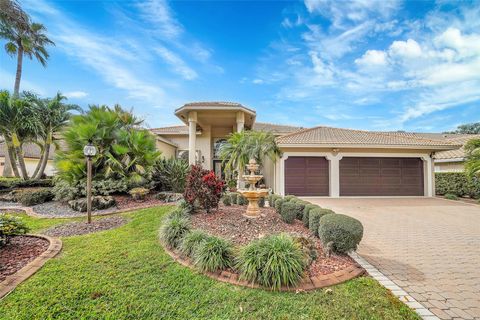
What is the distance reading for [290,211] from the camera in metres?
6.09

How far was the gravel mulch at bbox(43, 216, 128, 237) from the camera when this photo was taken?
569 cm

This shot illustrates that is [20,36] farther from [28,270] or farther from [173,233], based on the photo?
[173,233]

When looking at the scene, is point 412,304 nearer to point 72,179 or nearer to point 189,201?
point 189,201

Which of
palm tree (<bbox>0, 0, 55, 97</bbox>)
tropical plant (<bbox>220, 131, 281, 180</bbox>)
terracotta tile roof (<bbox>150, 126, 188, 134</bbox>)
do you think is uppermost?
palm tree (<bbox>0, 0, 55, 97</bbox>)

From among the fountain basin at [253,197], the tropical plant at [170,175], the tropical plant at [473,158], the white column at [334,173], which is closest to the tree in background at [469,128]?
the tropical plant at [473,158]

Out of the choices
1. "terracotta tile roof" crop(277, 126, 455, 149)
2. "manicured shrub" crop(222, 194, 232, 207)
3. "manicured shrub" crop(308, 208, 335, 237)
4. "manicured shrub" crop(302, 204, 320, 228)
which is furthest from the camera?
"terracotta tile roof" crop(277, 126, 455, 149)

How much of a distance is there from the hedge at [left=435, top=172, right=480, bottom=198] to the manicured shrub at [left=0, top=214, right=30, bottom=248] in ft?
65.2

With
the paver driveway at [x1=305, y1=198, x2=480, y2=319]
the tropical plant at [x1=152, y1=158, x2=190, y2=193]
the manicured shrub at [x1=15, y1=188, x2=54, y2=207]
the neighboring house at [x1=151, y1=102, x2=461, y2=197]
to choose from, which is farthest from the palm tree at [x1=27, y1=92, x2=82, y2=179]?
the paver driveway at [x1=305, y1=198, x2=480, y2=319]

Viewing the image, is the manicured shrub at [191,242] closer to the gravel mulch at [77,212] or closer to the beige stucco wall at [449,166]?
the gravel mulch at [77,212]

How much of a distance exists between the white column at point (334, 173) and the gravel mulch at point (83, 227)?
11310 mm

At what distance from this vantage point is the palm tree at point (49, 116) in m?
13.0

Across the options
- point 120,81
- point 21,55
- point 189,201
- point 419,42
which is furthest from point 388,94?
point 21,55

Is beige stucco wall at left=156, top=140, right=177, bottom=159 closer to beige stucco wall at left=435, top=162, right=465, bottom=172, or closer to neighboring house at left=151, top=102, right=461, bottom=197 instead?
neighboring house at left=151, top=102, right=461, bottom=197

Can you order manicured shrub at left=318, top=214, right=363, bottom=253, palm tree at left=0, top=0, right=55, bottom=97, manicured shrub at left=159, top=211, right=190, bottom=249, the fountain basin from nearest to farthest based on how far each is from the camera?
1. manicured shrub at left=318, top=214, right=363, bottom=253
2. manicured shrub at left=159, top=211, right=190, bottom=249
3. the fountain basin
4. palm tree at left=0, top=0, right=55, bottom=97
